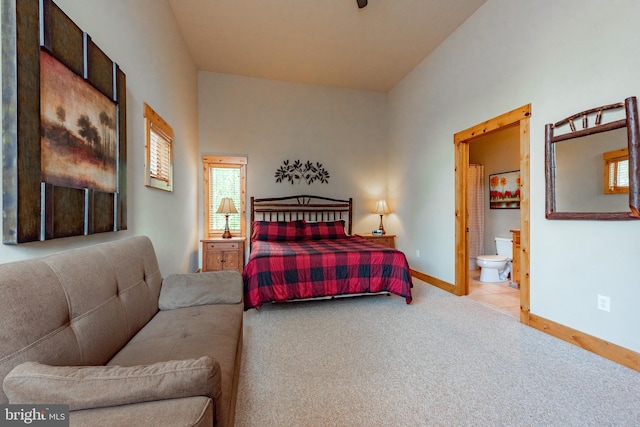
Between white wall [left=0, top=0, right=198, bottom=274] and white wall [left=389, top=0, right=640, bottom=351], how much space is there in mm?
3443

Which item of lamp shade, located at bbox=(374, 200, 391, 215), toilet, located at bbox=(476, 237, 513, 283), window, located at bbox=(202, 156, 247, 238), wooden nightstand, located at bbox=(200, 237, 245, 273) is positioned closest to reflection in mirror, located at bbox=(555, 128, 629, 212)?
toilet, located at bbox=(476, 237, 513, 283)

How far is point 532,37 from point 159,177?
3.80 meters

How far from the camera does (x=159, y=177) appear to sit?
273 cm

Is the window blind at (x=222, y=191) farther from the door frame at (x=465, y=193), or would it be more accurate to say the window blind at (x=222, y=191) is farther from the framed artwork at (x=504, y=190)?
the framed artwork at (x=504, y=190)

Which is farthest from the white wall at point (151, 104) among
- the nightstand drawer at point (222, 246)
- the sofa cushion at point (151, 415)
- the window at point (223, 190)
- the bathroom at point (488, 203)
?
the bathroom at point (488, 203)

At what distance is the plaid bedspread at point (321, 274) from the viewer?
9.68ft

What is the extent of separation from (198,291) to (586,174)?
314 cm

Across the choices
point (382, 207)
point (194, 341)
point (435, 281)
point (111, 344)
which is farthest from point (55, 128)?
point (382, 207)

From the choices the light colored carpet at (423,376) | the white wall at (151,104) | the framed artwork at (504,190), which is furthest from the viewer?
the framed artwork at (504,190)

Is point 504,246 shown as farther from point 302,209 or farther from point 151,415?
point 151,415

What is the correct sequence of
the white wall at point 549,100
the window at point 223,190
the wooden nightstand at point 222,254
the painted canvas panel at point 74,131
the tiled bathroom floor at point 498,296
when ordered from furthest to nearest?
the window at point 223,190, the wooden nightstand at point 222,254, the tiled bathroom floor at point 498,296, the white wall at point 549,100, the painted canvas panel at point 74,131

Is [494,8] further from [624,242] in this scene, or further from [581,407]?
[581,407]

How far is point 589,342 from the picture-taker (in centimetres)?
215

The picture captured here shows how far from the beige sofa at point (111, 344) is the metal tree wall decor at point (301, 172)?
3237 mm
